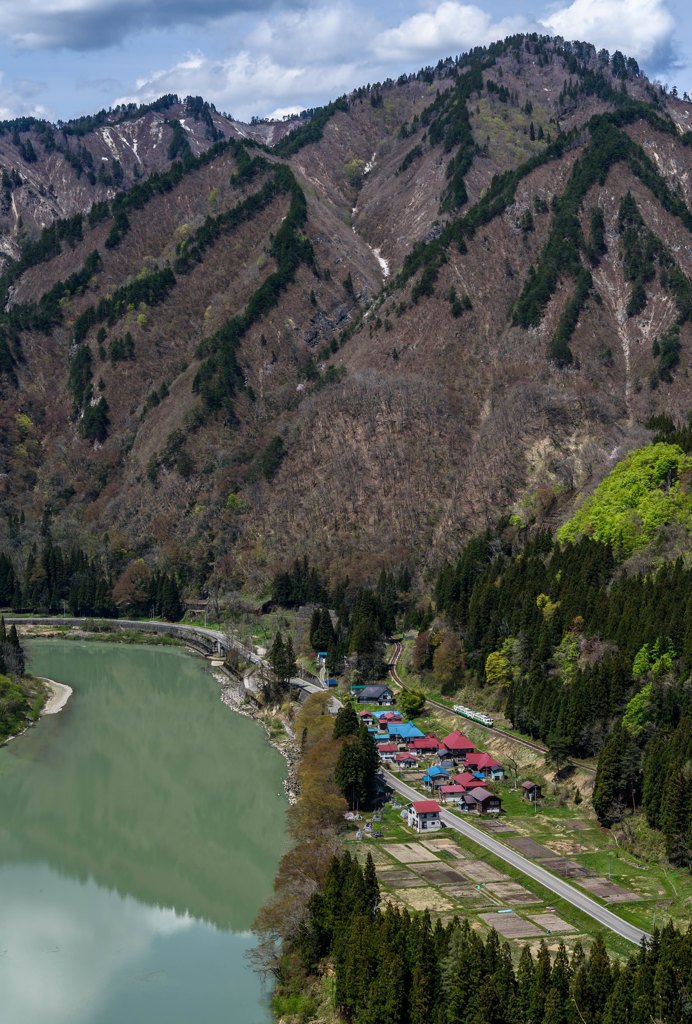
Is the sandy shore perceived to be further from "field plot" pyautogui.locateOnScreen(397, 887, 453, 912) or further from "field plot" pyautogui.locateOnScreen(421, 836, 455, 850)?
"field plot" pyautogui.locateOnScreen(397, 887, 453, 912)

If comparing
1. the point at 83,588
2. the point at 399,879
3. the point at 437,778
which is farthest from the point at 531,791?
the point at 83,588

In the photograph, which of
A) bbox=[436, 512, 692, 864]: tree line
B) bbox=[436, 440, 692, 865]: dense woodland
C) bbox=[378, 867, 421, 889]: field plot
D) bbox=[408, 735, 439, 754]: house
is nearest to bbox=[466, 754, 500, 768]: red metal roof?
bbox=[436, 440, 692, 865]: dense woodland

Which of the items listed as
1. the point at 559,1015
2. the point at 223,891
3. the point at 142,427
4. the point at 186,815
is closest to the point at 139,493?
the point at 142,427

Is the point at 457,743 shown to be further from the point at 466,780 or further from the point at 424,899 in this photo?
the point at 424,899

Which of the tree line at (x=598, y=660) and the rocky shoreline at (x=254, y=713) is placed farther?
the rocky shoreline at (x=254, y=713)

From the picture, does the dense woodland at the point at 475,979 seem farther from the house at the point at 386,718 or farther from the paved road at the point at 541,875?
the house at the point at 386,718

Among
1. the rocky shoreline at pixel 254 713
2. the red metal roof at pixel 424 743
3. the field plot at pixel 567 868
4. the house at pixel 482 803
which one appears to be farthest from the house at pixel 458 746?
the field plot at pixel 567 868

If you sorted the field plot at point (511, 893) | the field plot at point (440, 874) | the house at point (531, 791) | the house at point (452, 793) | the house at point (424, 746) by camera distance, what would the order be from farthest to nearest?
the house at point (424, 746) < the house at point (452, 793) < the house at point (531, 791) < the field plot at point (440, 874) < the field plot at point (511, 893)
